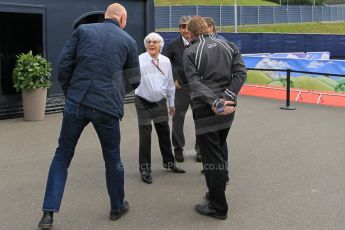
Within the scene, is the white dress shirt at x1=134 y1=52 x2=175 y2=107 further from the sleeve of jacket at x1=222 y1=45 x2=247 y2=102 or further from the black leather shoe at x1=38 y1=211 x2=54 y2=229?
the black leather shoe at x1=38 y1=211 x2=54 y2=229

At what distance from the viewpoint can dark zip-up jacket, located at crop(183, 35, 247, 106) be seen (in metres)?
4.42

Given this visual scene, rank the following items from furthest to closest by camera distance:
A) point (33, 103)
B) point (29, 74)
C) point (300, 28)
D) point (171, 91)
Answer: point (300, 28)
point (33, 103)
point (29, 74)
point (171, 91)

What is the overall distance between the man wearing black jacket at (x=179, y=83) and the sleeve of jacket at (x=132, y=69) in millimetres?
1767

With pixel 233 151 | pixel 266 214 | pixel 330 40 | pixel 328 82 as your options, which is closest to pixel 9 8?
pixel 233 151

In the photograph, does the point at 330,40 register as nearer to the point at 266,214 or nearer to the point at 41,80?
the point at 41,80

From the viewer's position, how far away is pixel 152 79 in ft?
18.3

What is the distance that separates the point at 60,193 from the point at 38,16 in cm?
659

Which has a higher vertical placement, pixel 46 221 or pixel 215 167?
pixel 215 167

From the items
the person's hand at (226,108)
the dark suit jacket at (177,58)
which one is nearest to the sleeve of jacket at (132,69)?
the person's hand at (226,108)

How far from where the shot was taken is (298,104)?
456 inches

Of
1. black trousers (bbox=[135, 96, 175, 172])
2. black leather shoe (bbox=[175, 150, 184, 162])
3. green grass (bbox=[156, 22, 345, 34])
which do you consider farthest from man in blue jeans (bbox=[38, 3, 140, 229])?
green grass (bbox=[156, 22, 345, 34])

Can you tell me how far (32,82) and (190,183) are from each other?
4.70m

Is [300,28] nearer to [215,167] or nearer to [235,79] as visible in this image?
[235,79]

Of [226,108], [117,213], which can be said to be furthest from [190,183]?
[226,108]
